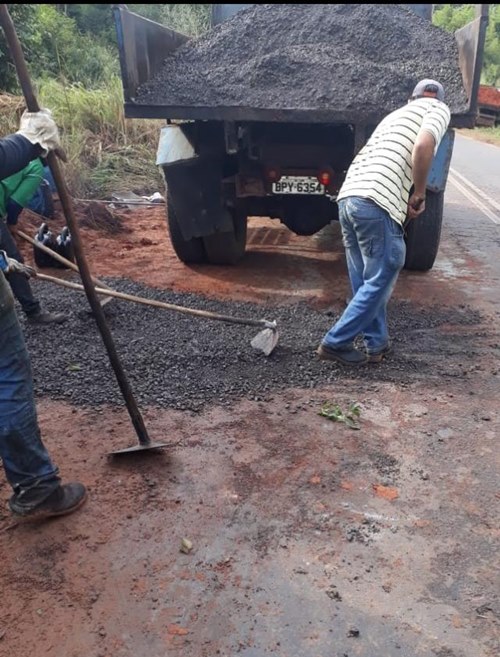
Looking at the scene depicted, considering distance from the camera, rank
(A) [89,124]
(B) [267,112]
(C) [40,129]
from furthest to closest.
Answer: (A) [89,124] → (B) [267,112] → (C) [40,129]

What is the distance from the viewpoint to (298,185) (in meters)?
4.97

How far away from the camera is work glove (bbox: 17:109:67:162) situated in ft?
7.47

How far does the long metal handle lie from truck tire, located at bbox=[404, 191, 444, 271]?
3133mm

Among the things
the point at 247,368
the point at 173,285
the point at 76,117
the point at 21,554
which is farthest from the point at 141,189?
the point at 21,554

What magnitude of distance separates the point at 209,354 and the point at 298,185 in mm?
1822

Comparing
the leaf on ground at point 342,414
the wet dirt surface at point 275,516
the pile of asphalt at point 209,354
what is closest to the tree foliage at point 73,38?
the pile of asphalt at point 209,354

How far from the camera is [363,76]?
4.66 m

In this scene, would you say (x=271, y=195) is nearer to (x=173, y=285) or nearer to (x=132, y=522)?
(x=173, y=285)

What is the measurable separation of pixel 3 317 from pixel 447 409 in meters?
2.29

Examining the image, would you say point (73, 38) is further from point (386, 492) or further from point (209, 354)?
point (386, 492)

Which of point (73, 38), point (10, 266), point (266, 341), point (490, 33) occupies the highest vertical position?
point (73, 38)

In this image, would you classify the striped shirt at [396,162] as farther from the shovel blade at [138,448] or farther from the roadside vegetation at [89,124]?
the roadside vegetation at [89,124]

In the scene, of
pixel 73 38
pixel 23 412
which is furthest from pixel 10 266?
pixel 73 38

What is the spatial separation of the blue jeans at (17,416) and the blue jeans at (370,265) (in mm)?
1962
